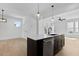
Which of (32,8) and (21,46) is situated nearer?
(32,8)

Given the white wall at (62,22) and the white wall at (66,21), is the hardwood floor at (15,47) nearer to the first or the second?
the white wall at (62,22)

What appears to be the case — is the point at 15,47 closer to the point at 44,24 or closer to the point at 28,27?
the point at 28,27

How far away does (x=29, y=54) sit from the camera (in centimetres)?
199

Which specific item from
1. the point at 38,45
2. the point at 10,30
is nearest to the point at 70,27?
the point at 38,45

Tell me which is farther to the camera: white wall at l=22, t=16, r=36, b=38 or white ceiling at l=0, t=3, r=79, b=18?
white wall at l=22, t=16, r=36, b=38

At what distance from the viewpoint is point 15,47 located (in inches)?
84.4

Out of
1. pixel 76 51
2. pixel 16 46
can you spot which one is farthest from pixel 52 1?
pixel 16 46

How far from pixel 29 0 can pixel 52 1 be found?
472 mm

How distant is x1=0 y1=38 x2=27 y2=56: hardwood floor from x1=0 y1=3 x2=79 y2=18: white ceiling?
1.92 feet

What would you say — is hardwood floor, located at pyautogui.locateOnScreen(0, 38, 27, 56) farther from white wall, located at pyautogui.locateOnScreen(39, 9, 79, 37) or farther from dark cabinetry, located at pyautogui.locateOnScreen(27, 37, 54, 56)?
white wall, located at pyautogui.locateOnScreen(39, 9, 79, 37)

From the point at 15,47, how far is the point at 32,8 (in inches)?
40.3

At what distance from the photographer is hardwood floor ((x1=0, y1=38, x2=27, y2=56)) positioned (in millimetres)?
1944

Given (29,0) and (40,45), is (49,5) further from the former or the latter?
(40,45)

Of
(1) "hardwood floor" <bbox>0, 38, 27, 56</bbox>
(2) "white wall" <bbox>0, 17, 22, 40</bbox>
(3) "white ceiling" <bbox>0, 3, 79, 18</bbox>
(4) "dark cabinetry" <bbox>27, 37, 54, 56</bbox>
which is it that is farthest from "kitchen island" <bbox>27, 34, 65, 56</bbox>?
(3) "white ceiling" <bbox>0, 3, 79, 18</bbox>
